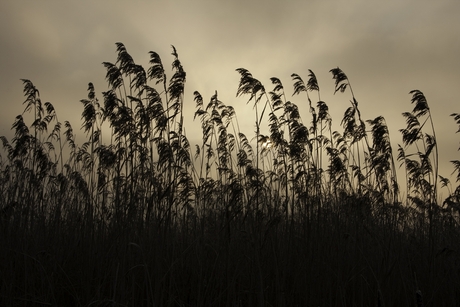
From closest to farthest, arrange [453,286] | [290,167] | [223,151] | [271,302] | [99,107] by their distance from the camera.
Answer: [271,302] → [453,286] → [290,167] → [99,107] → [223,151]

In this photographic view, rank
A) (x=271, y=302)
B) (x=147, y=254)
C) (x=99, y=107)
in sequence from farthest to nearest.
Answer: (x=99, y=107) → (x=271, y=302) → (x=147, y=254)

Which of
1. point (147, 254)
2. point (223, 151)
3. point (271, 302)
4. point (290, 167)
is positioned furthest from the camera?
point (223, 151)

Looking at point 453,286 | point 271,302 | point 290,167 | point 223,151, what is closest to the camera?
point 271,302

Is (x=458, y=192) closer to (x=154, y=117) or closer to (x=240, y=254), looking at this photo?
(x=240, y=254)

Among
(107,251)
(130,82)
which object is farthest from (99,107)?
(107,251)

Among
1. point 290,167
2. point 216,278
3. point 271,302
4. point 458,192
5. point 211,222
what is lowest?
point 271,302

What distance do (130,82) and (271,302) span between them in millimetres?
3489

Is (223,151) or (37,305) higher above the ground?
(223,151)

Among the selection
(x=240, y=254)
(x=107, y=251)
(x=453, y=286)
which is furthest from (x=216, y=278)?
(x=453, y=286)

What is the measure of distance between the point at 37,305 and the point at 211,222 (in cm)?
299

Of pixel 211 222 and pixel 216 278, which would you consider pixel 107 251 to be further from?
pixel 211 222

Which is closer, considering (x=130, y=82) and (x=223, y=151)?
(x=130, y=82)

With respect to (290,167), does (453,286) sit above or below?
below

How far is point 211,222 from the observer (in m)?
6.45
